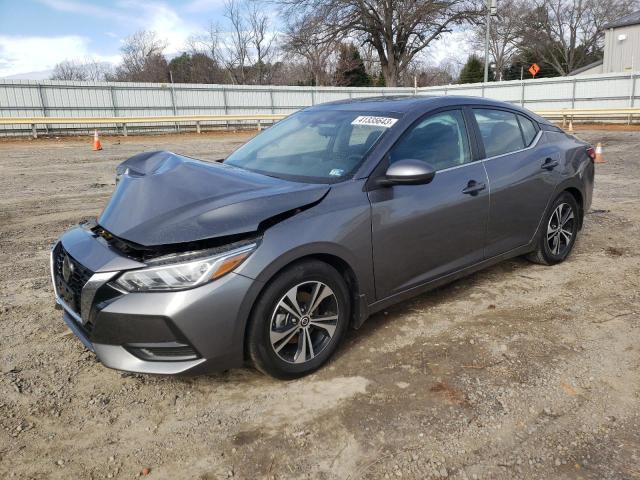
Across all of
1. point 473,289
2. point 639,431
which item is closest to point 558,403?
point 639,431

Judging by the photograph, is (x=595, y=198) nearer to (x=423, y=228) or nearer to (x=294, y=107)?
(x=423, y=228)

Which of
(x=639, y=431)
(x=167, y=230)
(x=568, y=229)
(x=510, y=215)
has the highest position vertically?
(x=167, y=230)

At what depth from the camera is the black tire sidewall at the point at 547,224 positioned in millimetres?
4672

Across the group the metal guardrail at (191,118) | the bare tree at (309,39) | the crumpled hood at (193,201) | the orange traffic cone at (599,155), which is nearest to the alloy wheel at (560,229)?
the crumpled hood at (193,201)

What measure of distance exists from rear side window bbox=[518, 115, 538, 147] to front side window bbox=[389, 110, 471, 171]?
880 millimetres

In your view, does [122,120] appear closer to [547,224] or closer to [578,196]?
[578,196]

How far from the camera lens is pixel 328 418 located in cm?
270

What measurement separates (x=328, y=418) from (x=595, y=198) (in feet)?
23.1

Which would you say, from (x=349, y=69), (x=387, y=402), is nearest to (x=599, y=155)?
(x=387, y=402)

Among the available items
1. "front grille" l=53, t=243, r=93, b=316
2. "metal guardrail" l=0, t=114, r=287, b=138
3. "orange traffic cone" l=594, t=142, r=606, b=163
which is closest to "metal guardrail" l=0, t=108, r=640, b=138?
"metal guardrail" l=0, t=114, r=287, b=138

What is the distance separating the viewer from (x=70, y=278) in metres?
2.96

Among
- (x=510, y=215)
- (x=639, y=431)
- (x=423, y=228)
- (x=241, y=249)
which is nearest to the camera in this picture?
(x=639, y=431)

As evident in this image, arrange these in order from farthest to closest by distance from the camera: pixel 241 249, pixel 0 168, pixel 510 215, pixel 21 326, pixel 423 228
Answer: pixel 0 168 < pixel 510 215 < pixel 21 326 < pixel 423 228 < pixel 241 249

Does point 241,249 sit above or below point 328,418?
above
